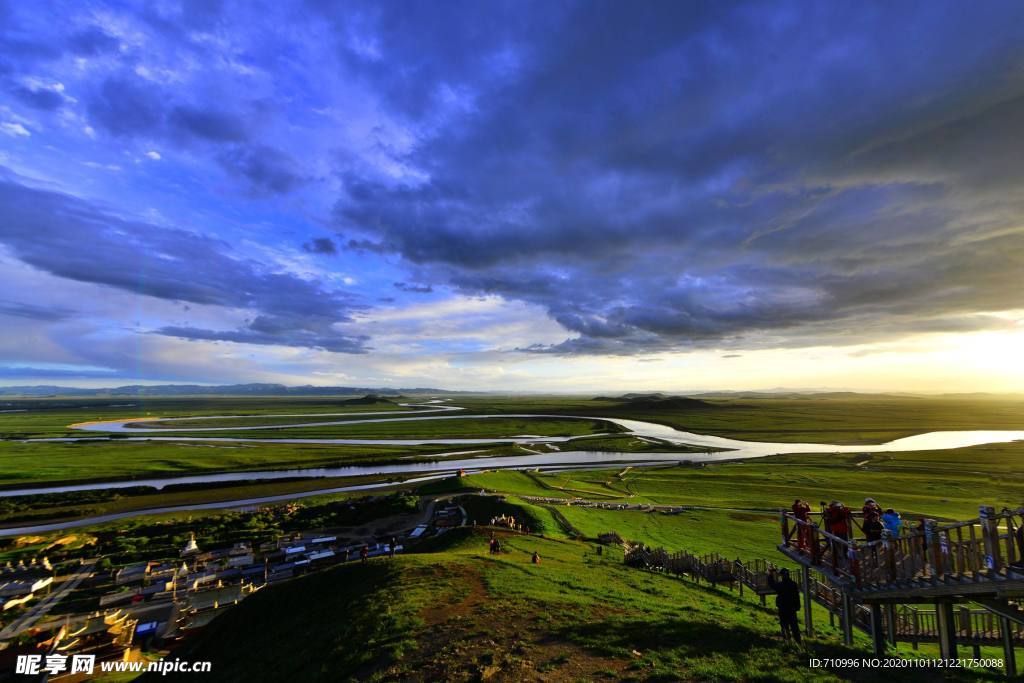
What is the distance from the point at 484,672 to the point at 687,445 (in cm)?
15096

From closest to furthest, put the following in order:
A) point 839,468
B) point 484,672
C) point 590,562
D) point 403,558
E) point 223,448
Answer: point 484,672 < point 403,558 < point 590,562 < point 839,468 < point 223,448

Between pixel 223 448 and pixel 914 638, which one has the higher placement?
pixel 914 638

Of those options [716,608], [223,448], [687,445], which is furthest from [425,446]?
[716,608]

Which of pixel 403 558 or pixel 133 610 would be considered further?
pixel 133 610

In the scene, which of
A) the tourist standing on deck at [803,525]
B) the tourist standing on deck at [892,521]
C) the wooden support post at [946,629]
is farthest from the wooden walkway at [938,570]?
the tourist standing on deck at [892,521]

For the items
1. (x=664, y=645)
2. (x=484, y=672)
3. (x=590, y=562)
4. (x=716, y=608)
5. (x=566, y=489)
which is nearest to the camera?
(x=484, y=672)

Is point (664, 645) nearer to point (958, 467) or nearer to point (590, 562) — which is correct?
point (590, 562)

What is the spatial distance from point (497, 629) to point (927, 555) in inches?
511

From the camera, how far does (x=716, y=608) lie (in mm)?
19906

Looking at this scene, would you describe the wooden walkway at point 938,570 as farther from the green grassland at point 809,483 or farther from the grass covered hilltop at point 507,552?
the green grassland at point 809,483

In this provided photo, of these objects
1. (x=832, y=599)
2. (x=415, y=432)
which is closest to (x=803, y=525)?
(x=832, y=599)

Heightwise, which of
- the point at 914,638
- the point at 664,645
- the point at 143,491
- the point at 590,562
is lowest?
the point at 143,491

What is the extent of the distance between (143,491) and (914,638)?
333ft

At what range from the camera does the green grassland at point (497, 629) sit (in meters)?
12.4
